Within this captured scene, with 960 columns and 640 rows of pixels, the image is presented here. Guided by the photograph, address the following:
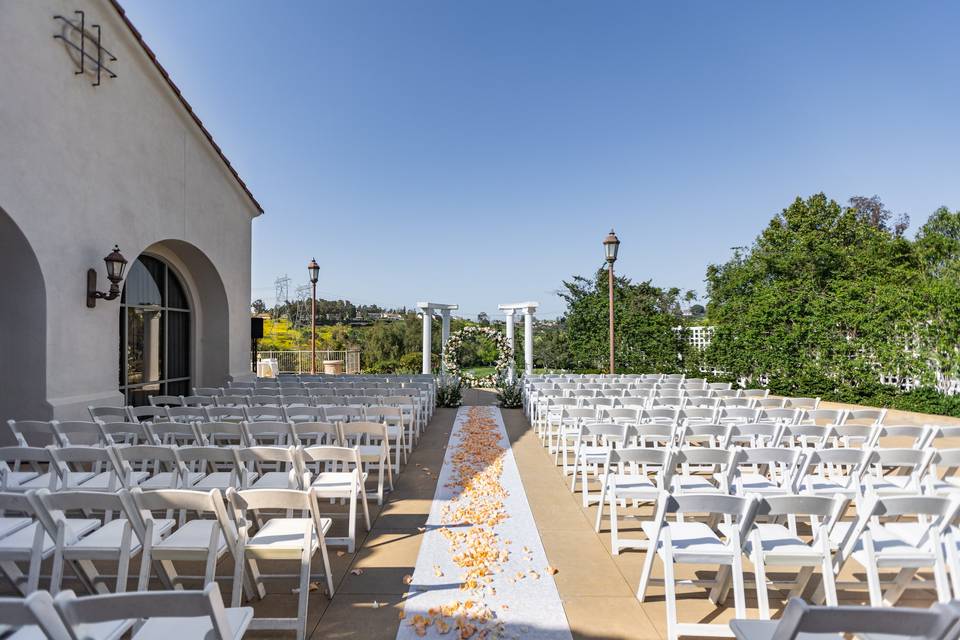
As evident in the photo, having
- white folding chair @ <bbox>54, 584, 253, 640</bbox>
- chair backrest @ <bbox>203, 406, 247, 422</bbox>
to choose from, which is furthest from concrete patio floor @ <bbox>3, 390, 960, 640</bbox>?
chair backrest @ <bbox>203, 406, 247, 422</bbox>

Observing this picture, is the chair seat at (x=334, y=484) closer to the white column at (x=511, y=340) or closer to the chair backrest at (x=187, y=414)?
the chair backrest at (x=187, y=414)

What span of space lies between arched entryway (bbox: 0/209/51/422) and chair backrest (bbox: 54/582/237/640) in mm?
6967

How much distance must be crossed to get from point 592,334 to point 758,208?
742 inches

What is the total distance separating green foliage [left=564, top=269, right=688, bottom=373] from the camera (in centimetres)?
1557

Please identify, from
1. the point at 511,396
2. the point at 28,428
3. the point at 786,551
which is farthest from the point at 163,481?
the point at 511,396

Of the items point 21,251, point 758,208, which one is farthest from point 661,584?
point 758,208

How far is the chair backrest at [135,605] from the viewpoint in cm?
144

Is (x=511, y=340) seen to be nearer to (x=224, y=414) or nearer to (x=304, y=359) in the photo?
(x=224, y=414)

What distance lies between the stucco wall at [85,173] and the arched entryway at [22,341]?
69mm

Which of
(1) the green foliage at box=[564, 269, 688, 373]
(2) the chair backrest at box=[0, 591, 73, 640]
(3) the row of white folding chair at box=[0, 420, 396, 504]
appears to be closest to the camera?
(2) the chair backrest at box=[0, 591, 73, 640]

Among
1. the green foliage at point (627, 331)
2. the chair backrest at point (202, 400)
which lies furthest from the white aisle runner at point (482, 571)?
the green foliage at point (627, 331)

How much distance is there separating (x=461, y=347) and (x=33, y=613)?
1223cm

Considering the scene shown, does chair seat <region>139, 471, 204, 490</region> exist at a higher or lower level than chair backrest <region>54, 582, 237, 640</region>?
lower

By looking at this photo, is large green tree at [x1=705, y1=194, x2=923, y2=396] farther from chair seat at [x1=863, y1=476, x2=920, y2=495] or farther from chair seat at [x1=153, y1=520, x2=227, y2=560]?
chair seat at [x1=153, y1=520, x2=227, y2=560]
